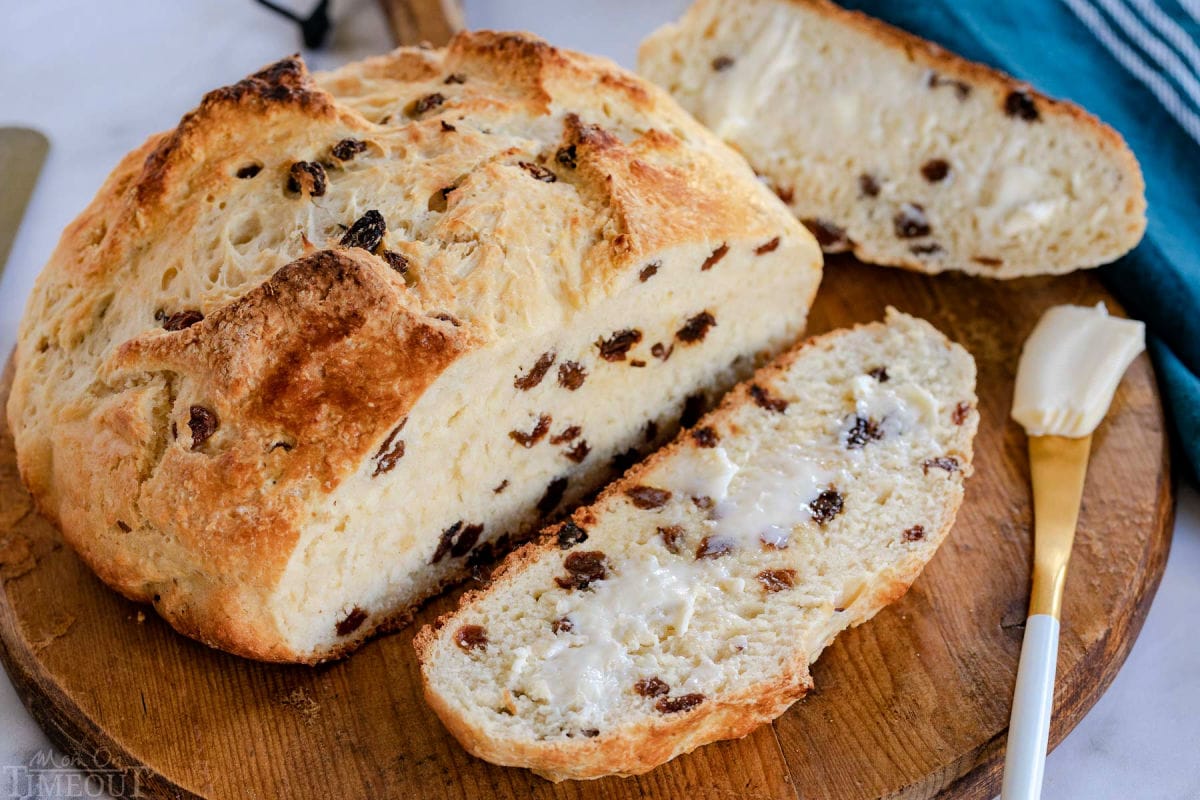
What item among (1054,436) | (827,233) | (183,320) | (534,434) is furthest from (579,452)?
(1054,436)

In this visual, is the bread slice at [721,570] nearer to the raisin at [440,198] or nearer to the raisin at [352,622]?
the raisin at [352,622]

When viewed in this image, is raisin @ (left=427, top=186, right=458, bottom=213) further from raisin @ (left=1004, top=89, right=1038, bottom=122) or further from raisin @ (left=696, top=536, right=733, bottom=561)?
raisin @ (left=1004, top=89, right=1038, bottom=122)

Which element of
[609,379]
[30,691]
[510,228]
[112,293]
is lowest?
[30,691]

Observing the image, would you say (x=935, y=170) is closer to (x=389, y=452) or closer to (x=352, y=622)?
(x=389, y=452)

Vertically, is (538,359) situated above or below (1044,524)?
above

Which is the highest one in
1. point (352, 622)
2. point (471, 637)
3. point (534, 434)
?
point (534, 434)

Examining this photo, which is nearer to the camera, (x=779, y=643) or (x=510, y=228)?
(x=779, y=643)

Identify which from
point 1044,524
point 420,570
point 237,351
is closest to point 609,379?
point 420,570

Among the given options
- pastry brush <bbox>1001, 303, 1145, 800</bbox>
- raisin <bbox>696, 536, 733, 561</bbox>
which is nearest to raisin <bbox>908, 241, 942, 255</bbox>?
pastry brush <bbox>1001, 303, 1145, 800</bbox>

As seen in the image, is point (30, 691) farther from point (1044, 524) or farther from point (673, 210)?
point (1044, 524)
